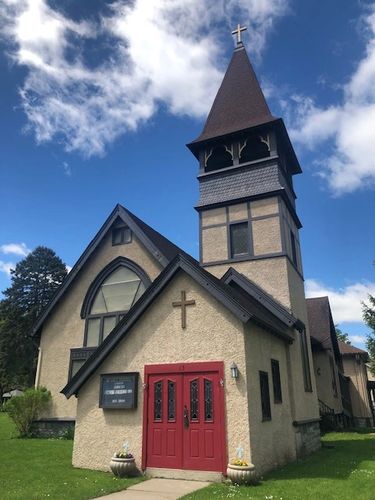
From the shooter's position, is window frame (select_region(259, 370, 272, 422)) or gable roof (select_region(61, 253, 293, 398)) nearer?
window frame (select_region(259, 370, 272, 422))

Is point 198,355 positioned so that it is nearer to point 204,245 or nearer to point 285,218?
point 204,245

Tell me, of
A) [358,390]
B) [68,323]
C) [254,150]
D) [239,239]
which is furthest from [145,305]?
[358,390]

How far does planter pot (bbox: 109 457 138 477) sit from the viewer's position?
10008 millimetres

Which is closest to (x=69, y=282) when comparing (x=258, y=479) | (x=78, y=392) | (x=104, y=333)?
(x=104, y=333)

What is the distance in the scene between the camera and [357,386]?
3353 cm

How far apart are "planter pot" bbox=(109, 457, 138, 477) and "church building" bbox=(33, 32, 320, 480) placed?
37 cm

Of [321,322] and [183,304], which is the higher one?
[321,322]

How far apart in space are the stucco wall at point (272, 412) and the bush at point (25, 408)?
1090 centimetres

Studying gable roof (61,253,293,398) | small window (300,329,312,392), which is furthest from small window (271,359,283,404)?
small window (300,329,312,392)

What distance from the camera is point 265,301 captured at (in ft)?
49.9

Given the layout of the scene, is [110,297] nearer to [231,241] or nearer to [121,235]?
[121,235]

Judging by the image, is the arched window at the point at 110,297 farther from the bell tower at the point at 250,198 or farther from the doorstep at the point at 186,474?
the doorstep at the point at 186,474

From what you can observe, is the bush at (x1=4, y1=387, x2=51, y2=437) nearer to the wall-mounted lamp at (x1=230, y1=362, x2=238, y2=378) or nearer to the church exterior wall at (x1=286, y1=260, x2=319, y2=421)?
the church exterior wall at (x1=286, y1=260, x2=319, y2=421)

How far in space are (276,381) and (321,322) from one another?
49.0 feet
